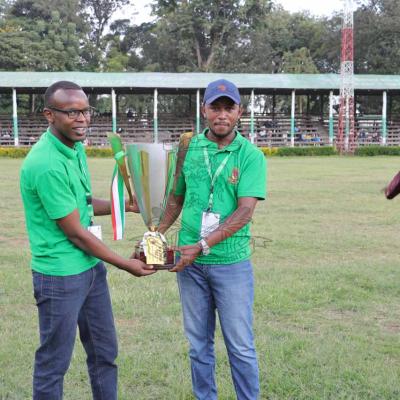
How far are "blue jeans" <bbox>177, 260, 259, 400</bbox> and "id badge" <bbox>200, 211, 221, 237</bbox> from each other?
0.17 m

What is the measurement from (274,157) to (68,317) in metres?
27.4

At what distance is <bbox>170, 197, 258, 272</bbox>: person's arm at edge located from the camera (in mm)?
2584

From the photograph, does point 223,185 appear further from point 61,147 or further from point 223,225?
point 61,147

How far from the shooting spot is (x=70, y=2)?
164 ft

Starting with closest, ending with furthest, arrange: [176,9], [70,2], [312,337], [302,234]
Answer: [312,337]
[302,234]
[176,9]
[70,2]

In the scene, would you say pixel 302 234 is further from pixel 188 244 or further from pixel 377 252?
pixel 188 244

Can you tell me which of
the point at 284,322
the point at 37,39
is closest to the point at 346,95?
the point at 37,39

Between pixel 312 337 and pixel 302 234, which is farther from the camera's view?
pixel 302 234

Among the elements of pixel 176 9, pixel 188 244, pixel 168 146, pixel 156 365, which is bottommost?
pixel 156 365

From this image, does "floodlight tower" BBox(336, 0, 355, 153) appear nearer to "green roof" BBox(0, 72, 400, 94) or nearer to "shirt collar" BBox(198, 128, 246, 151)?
"green roof" BBox(0, 72, 400, 94)

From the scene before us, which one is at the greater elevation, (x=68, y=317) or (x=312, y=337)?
(x=68, y=317)

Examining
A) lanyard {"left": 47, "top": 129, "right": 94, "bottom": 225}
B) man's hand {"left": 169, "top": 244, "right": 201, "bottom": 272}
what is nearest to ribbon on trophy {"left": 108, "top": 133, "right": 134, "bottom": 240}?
lanyard {"left": 47, "top": 129, "right": 94, "bottom": 225}

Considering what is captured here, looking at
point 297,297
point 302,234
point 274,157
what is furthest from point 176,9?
point 297,297

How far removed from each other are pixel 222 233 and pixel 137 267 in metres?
0.42
